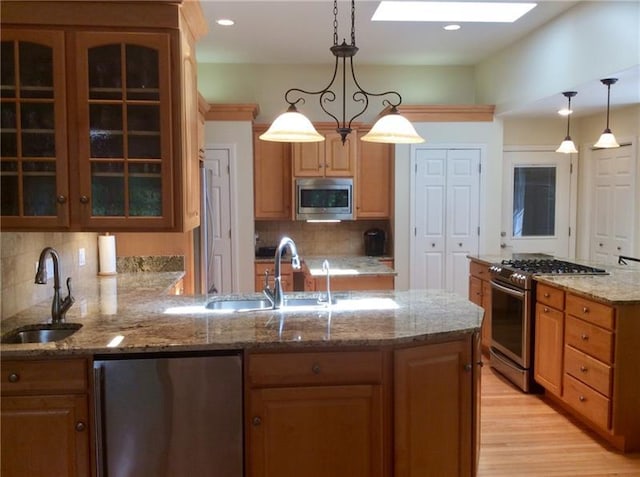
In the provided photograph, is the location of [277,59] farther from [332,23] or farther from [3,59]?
[3,59]

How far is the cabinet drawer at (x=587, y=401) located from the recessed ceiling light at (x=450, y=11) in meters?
2.82

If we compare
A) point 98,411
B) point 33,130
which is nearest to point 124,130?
point 33,130

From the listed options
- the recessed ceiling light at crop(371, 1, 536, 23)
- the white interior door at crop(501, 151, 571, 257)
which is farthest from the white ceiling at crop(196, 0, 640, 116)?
the white interior door at crop(501, 151, 571, 257)

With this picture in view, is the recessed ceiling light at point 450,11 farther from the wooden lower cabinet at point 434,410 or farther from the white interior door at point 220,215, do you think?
the wooden lower cabinet at point 434,410

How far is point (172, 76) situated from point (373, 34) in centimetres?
290

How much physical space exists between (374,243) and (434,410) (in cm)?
367

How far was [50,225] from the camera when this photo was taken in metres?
2.40

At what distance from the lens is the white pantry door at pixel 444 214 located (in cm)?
555

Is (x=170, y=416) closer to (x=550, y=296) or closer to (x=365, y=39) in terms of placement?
(x=550, y=296)

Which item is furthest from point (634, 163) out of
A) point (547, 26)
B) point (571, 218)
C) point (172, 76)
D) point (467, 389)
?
point (172, 76)

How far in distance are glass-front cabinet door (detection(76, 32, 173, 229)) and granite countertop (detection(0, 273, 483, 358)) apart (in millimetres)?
471

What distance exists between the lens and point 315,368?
2.08m

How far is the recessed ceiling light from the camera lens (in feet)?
13.5

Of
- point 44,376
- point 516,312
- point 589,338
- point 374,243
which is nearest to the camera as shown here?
point 44,376
